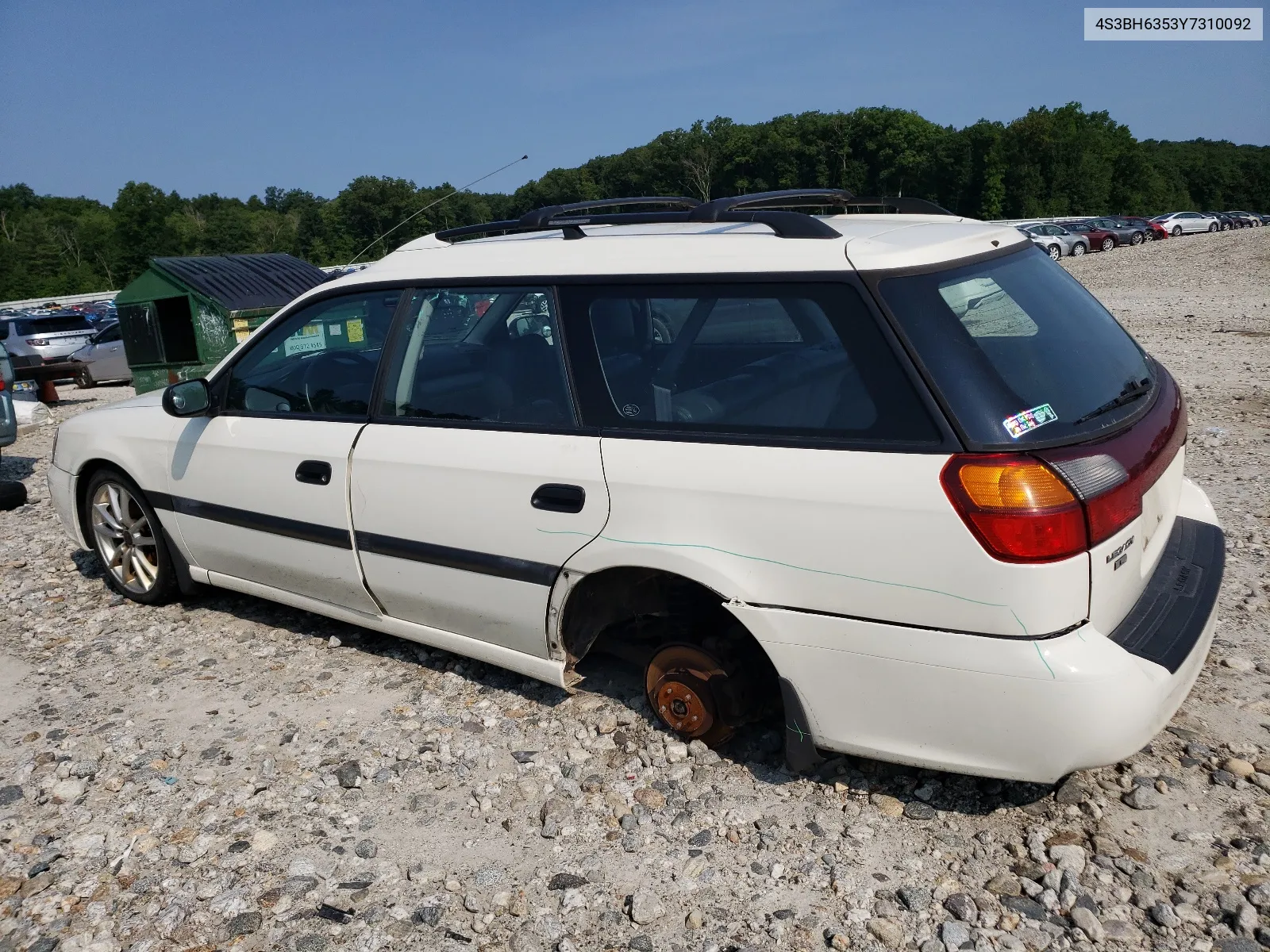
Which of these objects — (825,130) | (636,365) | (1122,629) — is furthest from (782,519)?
(825,130)

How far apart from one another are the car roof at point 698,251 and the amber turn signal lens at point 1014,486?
67cm

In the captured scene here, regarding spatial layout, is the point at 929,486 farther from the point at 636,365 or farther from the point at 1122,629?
the point at 636,365

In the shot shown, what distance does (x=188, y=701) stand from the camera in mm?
4074

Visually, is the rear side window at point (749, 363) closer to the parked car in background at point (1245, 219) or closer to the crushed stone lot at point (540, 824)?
the crushed stone lot at point (540, 824)

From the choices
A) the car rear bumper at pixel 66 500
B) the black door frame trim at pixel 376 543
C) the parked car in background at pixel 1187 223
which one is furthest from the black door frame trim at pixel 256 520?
the parked car in background at pixel 1187 223

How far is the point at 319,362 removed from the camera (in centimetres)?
425

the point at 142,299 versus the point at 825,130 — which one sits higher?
the point at 825,130

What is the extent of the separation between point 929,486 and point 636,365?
1105mm

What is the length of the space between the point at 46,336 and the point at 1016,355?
73.4 ft

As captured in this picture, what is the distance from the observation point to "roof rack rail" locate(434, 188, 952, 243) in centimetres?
310

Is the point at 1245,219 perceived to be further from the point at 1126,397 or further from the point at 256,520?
the point at 256,520

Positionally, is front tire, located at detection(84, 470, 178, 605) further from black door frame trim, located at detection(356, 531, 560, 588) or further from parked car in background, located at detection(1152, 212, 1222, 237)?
parked car in background, located at detection(1152, 212, 1222, 237)

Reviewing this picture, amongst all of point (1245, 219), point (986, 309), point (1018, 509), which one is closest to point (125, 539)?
point (986, 309)

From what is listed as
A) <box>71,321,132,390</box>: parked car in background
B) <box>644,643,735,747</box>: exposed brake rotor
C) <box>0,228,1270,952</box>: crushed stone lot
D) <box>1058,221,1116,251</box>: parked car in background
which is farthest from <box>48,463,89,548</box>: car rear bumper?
<box>1058,221,1116,251</box>: parked car in background
